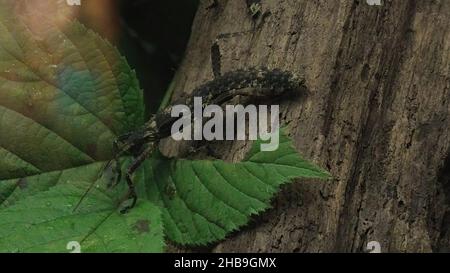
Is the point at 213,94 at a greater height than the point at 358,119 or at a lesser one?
greater

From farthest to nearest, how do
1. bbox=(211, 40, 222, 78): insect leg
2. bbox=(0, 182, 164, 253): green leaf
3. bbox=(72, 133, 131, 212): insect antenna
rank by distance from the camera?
A: bbox=(211, 40, 222, 78): insect leg
bbox=(72, 133, 131, 212): insect antenna
bbox=(0, 182, 164, 253): green leaf

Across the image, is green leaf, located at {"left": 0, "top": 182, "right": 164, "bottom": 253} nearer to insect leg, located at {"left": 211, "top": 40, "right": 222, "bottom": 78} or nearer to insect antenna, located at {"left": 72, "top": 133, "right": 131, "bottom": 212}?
insect antenna, located at {"left": 72, "top": 133, "right": 131, "bottom": 212}

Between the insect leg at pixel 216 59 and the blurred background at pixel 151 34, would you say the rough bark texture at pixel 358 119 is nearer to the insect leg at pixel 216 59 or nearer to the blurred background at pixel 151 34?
the insect leg at pixel 216 59

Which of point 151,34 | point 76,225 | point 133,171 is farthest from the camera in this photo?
point 151,34

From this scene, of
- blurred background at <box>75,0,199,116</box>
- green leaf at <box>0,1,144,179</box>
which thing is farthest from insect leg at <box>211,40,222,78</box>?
blurred background at <box>75,0,199,116</box>

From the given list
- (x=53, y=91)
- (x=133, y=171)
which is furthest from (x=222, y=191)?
(x=53, y=91)

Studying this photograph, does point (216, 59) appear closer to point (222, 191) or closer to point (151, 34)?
point (222, 191)
